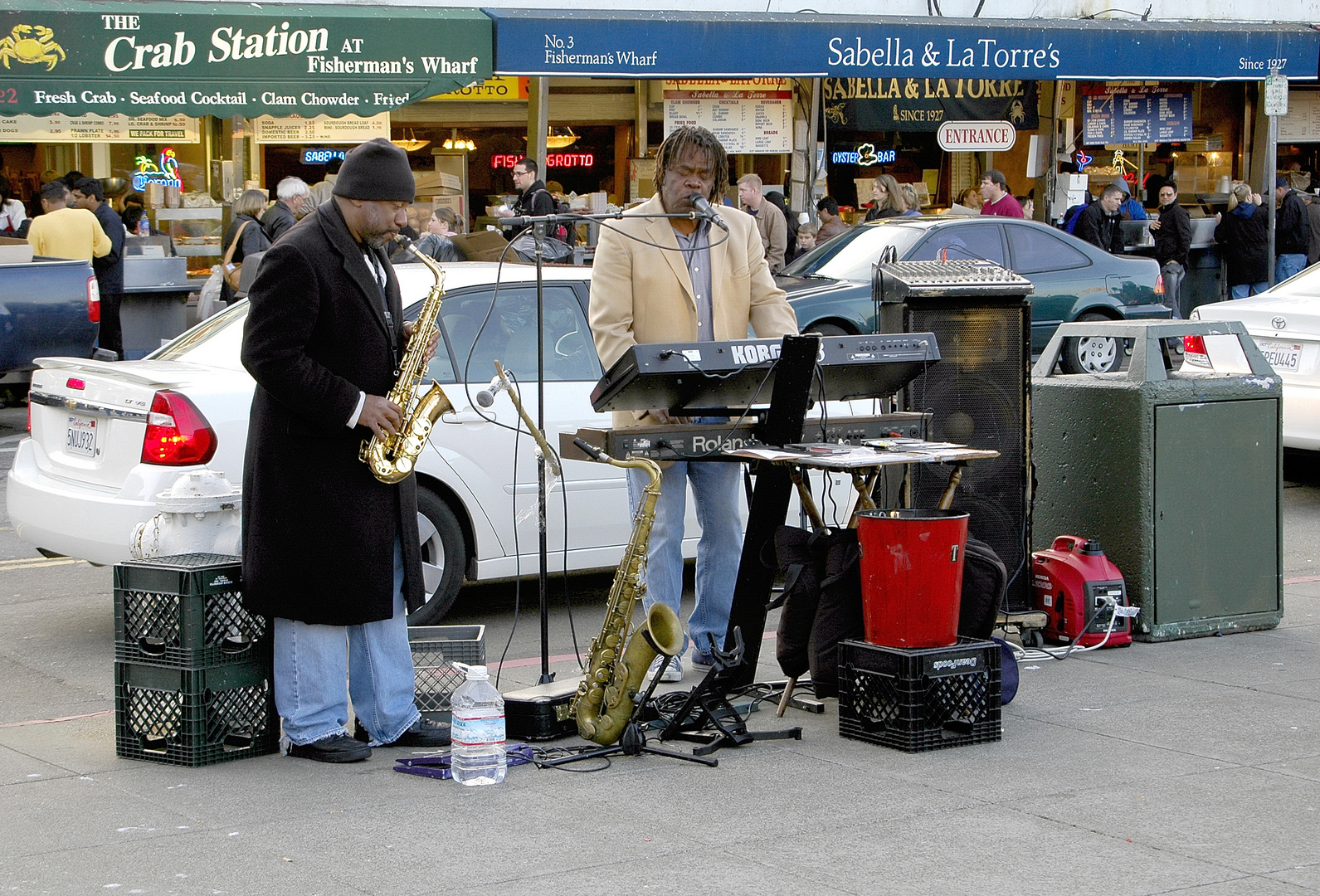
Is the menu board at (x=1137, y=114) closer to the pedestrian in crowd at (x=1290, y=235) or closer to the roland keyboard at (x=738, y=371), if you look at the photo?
the pedestrian in crowd at (x=1290, y=235)

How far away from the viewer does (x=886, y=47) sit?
57.5ft

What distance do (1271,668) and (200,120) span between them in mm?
13382

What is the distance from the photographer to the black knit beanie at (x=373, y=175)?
16.5 feet

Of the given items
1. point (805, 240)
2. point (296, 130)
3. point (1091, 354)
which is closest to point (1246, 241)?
point (1091, 354)

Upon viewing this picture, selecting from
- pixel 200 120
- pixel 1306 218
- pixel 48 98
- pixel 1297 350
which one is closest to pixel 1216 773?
pixel 1297 350

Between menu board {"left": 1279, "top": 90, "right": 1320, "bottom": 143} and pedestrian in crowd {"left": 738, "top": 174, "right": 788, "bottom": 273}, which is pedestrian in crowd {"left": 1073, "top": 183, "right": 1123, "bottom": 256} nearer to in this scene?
pedestrian in crowd {"left": 738, "top": 174, "right": 788, "bottom": 273}

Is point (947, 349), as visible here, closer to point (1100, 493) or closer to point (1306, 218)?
point (1100, 493)

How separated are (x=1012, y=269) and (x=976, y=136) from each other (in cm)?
608

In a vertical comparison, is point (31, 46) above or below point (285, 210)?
above

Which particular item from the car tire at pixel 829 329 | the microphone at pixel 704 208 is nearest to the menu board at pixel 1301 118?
the car tire at pixel 829 329

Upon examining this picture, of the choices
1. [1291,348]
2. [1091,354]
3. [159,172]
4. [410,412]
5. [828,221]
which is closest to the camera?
[410,412]

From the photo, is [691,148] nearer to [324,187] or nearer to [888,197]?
[324,187]

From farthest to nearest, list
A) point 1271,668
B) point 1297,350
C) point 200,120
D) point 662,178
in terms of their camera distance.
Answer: point 200,120, point 1297,350, point 1271,668, point 662,178

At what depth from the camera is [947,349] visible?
655 centimetres
